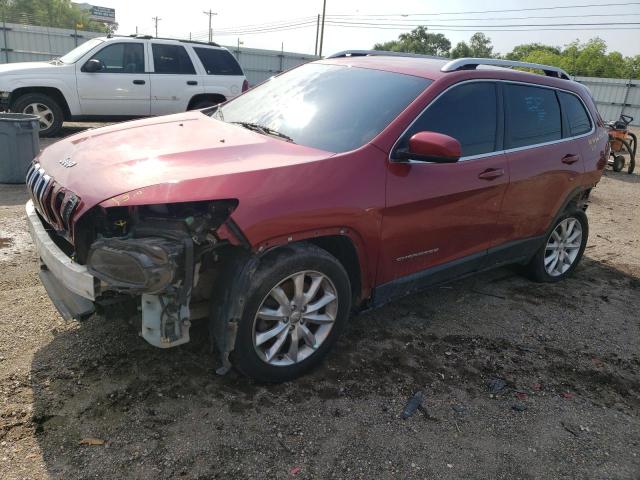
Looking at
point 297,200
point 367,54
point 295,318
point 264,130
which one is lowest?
point 295,318

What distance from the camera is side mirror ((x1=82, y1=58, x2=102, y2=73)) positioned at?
995cm

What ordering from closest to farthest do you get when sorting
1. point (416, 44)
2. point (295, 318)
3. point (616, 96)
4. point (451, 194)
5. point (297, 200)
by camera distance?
1. point (297, 200)
2. point (295, 318)
3. point (451, 194)
4. point (616, 96)
5. point (416, 44)

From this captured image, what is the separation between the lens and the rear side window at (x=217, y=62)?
11.0m

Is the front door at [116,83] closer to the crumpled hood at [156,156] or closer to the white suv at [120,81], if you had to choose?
the white suv at [120,81]

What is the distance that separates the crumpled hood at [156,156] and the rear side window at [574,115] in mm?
2760

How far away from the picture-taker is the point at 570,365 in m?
3.68

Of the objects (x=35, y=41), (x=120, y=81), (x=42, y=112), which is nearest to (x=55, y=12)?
(x=35, y=41)

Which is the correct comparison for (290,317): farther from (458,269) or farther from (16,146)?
(16,146)

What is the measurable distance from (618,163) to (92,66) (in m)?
12.2

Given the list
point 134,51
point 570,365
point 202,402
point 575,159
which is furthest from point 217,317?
point 134,51

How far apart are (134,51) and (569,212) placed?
351 inches

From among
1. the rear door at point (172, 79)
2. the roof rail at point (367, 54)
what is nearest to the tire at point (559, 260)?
the roof rail at point (367, 54)

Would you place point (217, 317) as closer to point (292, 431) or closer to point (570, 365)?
point (292, 431)

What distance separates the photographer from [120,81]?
10352mm
